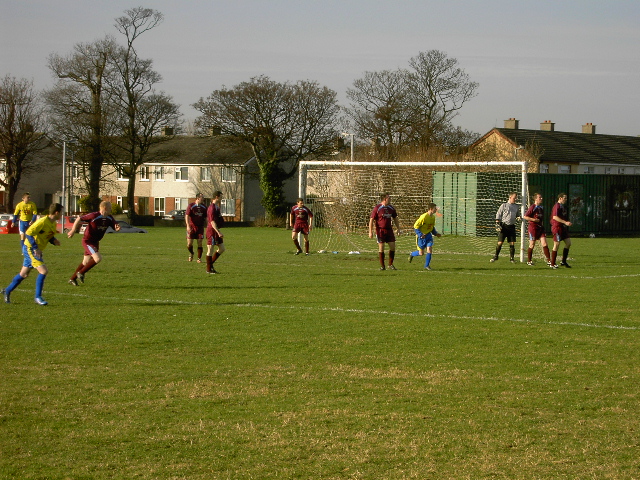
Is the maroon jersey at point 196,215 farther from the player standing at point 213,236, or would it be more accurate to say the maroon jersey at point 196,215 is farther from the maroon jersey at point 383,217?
the maroon jersey at point 383,217

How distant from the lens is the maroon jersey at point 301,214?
24047 mm

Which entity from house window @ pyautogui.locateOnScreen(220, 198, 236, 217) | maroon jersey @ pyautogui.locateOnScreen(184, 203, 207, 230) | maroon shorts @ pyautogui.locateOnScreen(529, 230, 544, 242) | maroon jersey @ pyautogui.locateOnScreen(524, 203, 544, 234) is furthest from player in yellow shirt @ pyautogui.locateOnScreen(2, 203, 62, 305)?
house window @ pyautogui.locateOnScreen(220, 198, 236, 217)

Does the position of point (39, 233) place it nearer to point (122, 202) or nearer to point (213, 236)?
point (213, 236)

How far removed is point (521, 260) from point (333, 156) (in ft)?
132

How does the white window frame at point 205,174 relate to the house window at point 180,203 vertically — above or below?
above

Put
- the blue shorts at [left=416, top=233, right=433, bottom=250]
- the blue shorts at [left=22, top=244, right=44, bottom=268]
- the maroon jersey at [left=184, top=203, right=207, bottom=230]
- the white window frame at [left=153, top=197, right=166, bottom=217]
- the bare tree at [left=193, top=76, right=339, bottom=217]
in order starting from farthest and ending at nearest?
the white window frame at [left=153, top=197, right=166, bottom=217], the bare tree at [left=193, top=76, right=339, bottom=217], the maroon jersey at [left=184, top=203, right=207, bottom=230], the blue shorts at [left=416, top=233, right=433, bottom=250], the blue shorts at [left=22, top=244, right=44, bottom=268]

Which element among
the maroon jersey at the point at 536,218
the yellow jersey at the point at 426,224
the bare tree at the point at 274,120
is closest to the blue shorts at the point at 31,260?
the yellow jersey at the point at 426,224

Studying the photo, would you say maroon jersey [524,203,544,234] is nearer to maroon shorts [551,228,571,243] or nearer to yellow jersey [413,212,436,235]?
maroon shorts [551,228,571,243]

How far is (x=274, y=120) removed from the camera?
6112 centimetres

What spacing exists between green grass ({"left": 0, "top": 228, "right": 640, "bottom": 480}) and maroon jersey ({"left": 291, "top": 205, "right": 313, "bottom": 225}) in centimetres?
887

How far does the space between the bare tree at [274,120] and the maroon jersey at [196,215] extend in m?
39.8

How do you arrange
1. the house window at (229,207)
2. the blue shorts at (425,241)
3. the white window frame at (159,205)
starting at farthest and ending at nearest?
the white window frame at (159,205), the house window at (229,207), the blue shorts at (425,241)

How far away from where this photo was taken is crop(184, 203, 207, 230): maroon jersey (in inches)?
831

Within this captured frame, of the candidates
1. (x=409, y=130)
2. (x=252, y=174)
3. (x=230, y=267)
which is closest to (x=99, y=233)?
(x=230, y=267)
